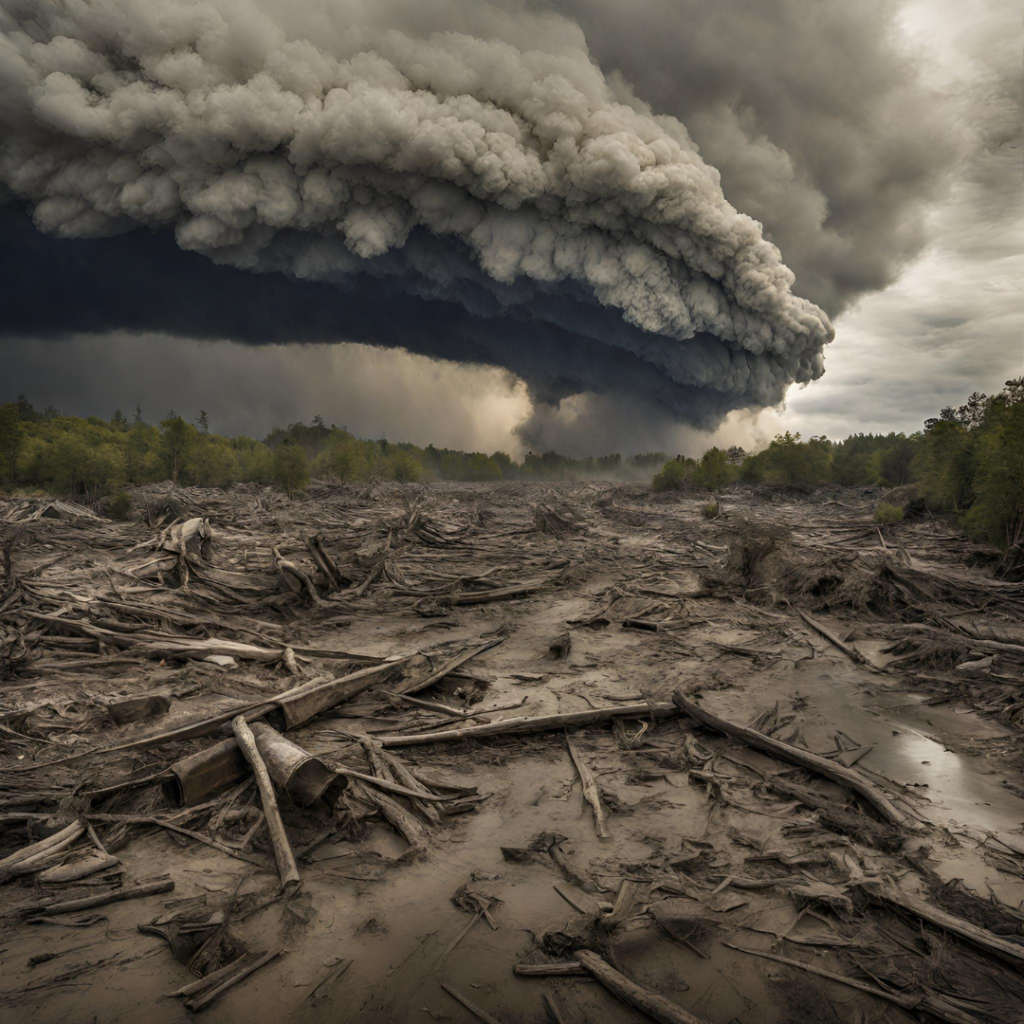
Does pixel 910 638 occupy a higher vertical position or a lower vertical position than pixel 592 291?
lower

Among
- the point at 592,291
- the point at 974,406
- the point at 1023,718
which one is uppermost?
the point at 592,291

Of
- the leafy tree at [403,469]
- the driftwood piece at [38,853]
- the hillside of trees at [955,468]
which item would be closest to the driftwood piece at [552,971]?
the driftwood piece at [38,853]

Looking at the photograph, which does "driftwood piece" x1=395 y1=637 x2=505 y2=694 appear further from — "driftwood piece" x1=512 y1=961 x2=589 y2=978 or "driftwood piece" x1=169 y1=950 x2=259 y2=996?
"driftwood piece" x1=512 y1=961 x2=589 y2=978

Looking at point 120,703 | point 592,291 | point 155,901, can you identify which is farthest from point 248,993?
point 592,291

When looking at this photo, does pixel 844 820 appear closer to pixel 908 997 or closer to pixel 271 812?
pixel 908 997

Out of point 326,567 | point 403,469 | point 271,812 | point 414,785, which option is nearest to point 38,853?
point 271,812

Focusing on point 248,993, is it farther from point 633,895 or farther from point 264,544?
point 264,544

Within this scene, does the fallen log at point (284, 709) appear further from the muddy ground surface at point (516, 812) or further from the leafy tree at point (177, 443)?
the leafy tree at point (177, 443)
